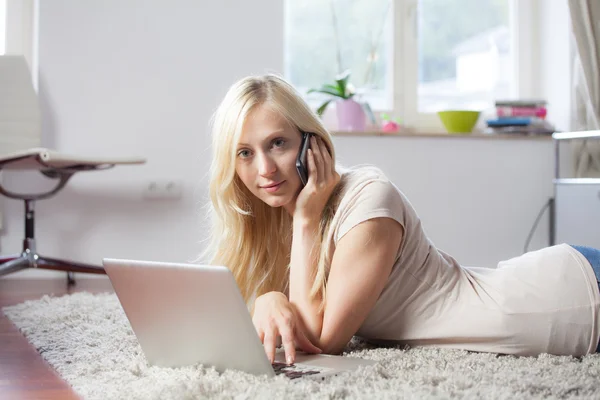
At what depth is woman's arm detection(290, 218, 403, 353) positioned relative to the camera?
129 cm

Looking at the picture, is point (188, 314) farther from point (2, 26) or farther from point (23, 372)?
point (2, 26)

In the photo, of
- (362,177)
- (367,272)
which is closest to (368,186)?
(362,177)

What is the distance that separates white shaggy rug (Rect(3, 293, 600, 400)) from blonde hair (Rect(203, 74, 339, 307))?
23 cm

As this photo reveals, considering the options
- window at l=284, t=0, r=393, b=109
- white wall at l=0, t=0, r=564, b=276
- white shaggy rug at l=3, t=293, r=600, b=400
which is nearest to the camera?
white shaggy rug at l=3, t=293, r=600, b=400

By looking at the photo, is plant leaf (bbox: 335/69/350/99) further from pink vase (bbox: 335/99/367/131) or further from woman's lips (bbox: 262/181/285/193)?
woman's lips (bbox: 262/181/285/193)

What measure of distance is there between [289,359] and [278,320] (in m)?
0.08

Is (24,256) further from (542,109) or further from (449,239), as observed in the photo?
(542,109)

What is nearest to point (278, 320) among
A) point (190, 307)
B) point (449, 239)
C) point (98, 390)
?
point (190, 307)

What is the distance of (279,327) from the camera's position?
1.30 metres

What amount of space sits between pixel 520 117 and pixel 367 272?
2.66 meters

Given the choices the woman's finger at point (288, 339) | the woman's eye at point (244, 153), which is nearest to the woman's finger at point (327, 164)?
the woman's eye at point (244, 153)

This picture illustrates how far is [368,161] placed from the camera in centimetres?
367

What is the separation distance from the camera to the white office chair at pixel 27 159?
9.36 feet

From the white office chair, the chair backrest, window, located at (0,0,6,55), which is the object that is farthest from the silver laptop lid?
window, located at (0,0,6,55)
